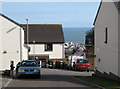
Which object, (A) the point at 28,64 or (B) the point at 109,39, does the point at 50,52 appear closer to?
(A) the point at 28,64

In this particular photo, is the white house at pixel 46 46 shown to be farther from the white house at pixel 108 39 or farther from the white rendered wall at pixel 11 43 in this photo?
the white house at pixel 108 39

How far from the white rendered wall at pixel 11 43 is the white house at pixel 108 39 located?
1187 cm

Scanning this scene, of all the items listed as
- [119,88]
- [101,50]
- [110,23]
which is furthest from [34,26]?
[119,88]

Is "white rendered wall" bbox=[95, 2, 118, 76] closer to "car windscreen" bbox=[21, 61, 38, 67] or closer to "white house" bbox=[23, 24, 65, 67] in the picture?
"car windscreen" bbox=[21, 61, 38, 67]

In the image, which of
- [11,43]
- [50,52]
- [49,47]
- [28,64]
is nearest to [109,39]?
[28,64]

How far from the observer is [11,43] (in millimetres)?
36125

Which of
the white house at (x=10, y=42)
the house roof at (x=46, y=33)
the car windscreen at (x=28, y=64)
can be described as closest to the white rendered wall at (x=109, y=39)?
the car windscreen at (x=28, y=64)

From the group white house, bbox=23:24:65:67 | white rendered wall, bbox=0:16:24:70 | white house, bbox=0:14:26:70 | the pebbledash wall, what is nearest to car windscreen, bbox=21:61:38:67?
white house, bbox=0:14:26:70

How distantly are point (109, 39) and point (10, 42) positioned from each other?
57.1 feet

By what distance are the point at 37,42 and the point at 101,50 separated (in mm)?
29244

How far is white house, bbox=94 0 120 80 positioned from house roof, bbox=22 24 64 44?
25.9 metres

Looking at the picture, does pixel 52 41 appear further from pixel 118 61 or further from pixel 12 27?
pixel 118 61

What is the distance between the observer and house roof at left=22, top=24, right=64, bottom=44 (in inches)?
2125

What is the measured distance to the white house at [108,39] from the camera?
19203 mm
